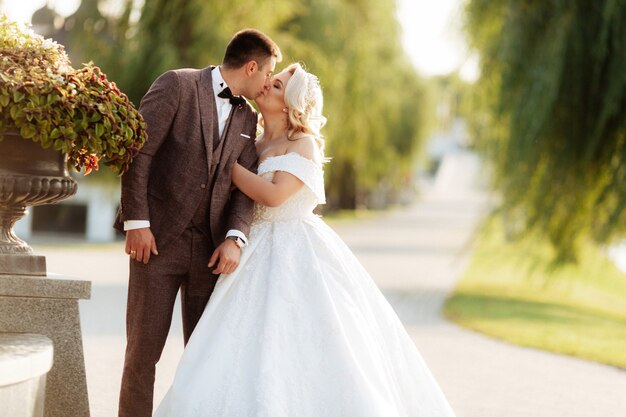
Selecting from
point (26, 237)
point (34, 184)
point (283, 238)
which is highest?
point (34, 184)

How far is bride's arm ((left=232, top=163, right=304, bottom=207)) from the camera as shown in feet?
14.7

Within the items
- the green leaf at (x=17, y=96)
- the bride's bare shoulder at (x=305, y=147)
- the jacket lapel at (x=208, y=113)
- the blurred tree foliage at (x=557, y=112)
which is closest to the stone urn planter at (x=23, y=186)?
the green leaf at (x=17, y=96)

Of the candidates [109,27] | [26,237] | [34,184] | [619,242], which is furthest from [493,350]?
[26,237]

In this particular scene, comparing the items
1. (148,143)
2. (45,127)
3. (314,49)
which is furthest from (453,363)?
(314,49)

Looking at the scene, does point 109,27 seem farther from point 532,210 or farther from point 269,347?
point 269,347

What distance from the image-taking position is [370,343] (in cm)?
446

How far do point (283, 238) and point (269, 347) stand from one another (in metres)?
0.56

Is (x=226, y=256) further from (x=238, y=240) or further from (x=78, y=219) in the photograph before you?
(x=78, y=219)

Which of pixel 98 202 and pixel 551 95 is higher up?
pixel 551 95

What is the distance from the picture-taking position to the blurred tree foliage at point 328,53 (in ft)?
54.5

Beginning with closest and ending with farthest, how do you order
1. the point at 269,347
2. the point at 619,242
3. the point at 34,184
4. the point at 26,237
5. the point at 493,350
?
the point at 34,184 < the point at 269,347 < the point at 493,350 < the point at 619,242 < the point at 26,237

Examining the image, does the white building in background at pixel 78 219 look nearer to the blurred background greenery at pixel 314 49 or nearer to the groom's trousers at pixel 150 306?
the blurred background greenery at pixel 314 49

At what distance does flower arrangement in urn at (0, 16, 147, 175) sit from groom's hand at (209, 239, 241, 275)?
57 cm

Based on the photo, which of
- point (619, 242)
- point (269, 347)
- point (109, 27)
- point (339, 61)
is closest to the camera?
point (269, 347)
